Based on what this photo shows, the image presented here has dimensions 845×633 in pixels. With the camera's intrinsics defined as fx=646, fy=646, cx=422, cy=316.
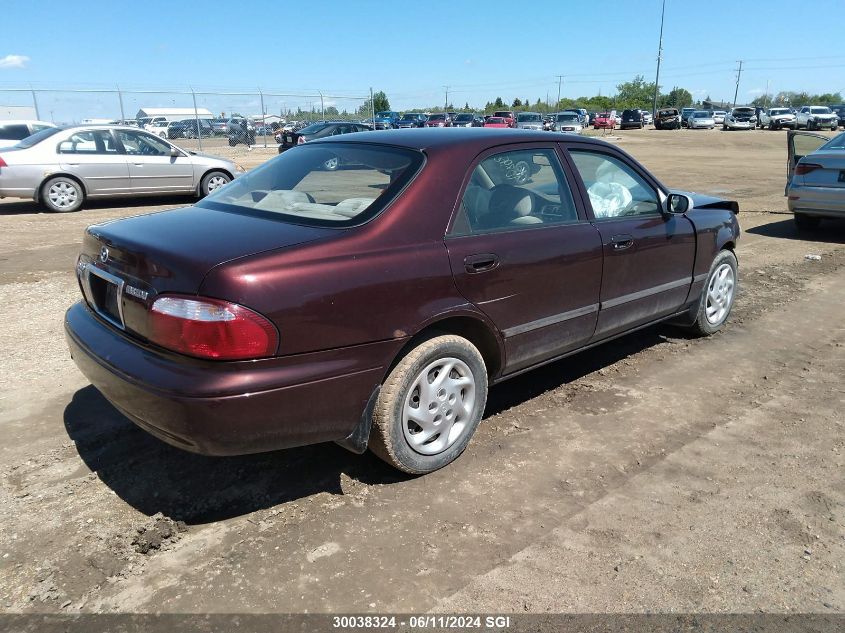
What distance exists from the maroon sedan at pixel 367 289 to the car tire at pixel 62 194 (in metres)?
9.18

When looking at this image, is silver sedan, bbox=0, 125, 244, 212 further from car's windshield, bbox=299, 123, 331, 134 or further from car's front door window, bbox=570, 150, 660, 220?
car's windshield, bbox=299, 123, 331, 134

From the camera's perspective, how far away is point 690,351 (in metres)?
5.10

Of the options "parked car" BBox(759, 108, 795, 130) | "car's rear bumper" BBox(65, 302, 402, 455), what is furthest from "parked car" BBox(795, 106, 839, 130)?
"car's rear bumper" BBox(65, 302, 402, 455)

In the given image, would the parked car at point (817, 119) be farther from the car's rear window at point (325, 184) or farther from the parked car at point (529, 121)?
the car's rear window at point (325, 184)

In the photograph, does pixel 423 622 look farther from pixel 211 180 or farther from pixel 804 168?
pixel 211 180

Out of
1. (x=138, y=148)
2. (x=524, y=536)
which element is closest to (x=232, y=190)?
(x=524, y=536)

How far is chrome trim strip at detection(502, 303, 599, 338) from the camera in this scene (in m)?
A: 3.48

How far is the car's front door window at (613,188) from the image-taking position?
407 centimetres

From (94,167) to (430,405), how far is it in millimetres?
10538

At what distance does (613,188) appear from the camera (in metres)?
4.30

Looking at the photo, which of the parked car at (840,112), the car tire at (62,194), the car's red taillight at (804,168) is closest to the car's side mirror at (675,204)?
the car's red taillight at (804,168)

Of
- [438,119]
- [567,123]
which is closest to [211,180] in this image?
[438,119]

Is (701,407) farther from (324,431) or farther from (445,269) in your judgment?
(324,431)

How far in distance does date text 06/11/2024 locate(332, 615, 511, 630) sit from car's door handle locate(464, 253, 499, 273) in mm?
1557
